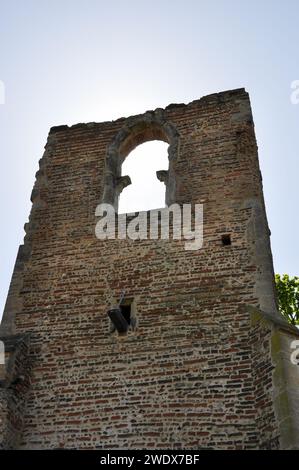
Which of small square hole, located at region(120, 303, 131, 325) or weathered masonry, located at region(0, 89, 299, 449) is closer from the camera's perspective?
weathered masonry, located at region(0, 89, 299, 449)

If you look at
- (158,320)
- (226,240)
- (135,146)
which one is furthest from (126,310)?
(135,146)

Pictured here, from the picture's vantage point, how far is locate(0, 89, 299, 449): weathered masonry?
721 centimetres

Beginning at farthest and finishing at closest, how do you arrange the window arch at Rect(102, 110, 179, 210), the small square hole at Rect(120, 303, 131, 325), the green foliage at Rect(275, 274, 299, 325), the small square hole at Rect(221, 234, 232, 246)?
1. the green foliage at Rect(275, 274, 299, 325)
2. the window arch at Rect(102, 110, 179, 210)
3. the small square hole at Rect(221, 234, 232, 246)
4. the small square hole at Rect(120, 303, 131, 325)

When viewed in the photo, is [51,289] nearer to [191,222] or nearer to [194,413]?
[191,222]

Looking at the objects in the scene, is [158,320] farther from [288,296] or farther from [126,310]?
[288,296]

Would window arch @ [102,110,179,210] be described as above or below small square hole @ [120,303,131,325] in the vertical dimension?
above

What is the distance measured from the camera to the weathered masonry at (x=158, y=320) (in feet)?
23.6

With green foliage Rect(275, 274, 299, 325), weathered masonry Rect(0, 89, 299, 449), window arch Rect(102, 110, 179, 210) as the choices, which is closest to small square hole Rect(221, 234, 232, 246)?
weathered masonry Rect(0, 89, 299, 449)

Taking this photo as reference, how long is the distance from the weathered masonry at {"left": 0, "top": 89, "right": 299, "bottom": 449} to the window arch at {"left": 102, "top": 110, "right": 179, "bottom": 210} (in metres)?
0.05

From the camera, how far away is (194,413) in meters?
7.25

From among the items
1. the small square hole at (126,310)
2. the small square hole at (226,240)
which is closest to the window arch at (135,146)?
the small square hole at (226,240)

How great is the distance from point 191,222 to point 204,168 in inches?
51.9

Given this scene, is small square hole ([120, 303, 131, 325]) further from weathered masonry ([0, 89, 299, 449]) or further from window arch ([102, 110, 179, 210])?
window arch ([102, 110, 179, 210])

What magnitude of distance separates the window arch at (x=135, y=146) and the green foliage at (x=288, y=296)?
526 centimetres
